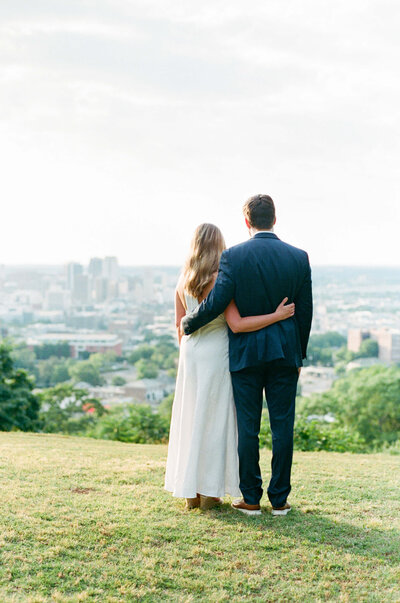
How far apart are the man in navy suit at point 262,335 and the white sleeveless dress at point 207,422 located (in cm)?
10

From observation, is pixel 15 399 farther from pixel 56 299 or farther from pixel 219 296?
pixel 56 299

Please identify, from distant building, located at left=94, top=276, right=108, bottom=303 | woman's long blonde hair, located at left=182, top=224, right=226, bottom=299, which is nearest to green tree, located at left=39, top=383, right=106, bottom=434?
woman's long blonde hair, located at left=182, top=224, right=226, bottom=299

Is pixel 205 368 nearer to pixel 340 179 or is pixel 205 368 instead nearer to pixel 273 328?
pixel 273 328

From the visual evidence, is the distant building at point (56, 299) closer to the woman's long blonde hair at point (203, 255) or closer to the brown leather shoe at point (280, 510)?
the woman's long blonde hair at point (203, 255)

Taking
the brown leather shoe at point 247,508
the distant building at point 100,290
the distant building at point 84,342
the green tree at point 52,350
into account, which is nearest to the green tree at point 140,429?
the brown leather shoe at point 247,508

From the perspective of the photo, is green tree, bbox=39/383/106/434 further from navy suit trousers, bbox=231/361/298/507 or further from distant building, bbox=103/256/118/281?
distant building, bbox=103/256/118/281

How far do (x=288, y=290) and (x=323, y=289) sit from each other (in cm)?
8399

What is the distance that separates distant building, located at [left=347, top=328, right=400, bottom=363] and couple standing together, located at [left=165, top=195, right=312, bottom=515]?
59021 mm

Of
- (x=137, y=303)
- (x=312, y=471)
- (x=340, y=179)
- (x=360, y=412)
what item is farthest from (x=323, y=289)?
(x=312, y=471)

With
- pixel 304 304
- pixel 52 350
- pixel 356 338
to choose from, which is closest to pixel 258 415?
pixel 304 304

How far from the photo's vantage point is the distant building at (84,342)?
2783 inches

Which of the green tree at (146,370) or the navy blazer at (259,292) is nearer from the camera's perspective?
the navy blazer at (259,292)

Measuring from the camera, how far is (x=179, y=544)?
3.53m

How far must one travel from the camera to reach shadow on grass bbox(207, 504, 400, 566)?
3549 millimetres
